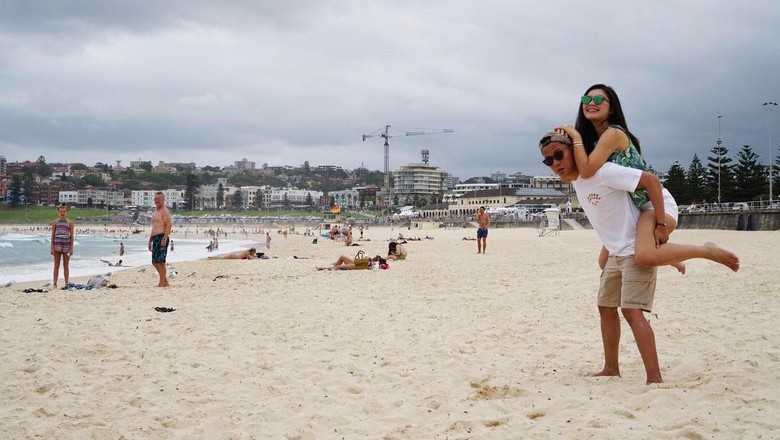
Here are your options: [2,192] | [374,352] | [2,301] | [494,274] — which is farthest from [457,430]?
[2,192]

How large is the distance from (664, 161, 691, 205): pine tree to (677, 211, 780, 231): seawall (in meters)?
19.3

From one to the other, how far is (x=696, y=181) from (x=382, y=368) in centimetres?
6779

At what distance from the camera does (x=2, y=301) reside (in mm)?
7859

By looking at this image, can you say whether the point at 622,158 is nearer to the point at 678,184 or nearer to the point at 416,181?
the point at 678,184

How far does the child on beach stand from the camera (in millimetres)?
3324

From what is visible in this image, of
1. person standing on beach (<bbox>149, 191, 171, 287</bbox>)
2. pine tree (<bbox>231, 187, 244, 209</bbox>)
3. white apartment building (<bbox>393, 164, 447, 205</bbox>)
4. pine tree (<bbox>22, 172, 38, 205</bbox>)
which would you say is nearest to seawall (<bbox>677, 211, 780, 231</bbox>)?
person standing on beach (<bbox>149, 191, 171, 287</bbox>)

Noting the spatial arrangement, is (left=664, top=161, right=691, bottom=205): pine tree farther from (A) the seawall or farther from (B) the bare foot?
(B) the bare foot

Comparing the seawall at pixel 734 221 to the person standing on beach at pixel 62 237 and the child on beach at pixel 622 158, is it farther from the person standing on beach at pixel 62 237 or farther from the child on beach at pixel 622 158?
the person standing on beach at pixel 62 237

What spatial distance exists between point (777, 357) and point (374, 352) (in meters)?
3.06

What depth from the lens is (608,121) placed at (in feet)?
11.9

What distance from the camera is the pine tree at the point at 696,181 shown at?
2441 inches

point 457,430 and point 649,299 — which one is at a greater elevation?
point 649,299

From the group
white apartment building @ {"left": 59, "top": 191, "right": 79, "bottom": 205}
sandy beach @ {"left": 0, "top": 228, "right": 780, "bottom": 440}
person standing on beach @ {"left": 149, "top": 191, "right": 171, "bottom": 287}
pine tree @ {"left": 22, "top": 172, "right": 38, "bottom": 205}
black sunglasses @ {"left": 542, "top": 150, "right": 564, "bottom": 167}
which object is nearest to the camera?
sandy beach @ {"left": 0, "top": 228, "right": 780, "bottom": 440}

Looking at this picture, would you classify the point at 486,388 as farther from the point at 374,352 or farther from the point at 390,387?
the point at 374,352
